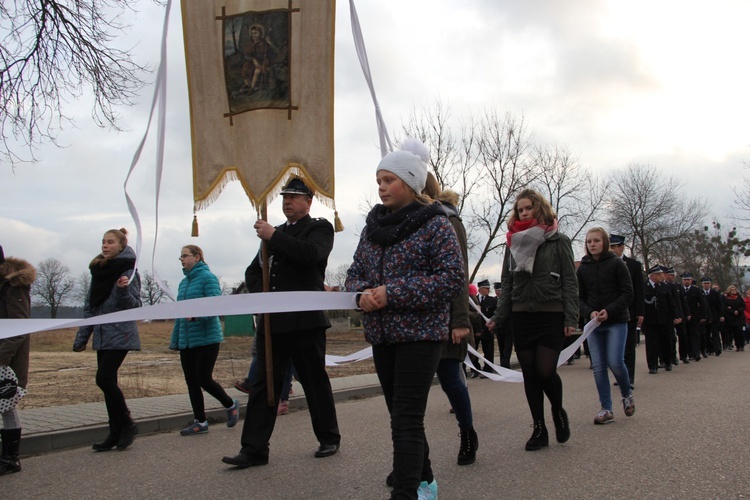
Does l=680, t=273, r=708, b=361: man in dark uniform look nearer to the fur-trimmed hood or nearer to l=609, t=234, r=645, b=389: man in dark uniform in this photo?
l=609, t=234, r=645, b=389: man in dark uniform

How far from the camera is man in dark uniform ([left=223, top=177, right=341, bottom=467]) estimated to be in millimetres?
4793

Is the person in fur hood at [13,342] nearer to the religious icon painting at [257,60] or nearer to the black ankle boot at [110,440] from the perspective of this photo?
the black ankle boot at [110,440]

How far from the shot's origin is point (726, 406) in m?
7.48

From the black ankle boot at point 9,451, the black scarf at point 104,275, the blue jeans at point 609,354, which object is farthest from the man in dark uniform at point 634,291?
the black ankle boot at point 9,451

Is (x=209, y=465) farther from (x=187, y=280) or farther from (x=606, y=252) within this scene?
(x=606, y=252)

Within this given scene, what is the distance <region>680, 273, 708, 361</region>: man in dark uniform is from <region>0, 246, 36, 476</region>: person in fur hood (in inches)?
555

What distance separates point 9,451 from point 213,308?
2.43 meters

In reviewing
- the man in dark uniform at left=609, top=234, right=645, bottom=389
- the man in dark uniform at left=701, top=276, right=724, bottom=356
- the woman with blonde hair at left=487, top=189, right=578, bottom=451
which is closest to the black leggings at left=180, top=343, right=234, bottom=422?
the woman with blonde hair at left=487, top=189, right=578, bottom=451

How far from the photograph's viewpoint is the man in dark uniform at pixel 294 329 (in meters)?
4.79

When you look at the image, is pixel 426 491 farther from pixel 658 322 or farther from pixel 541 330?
pixel 658 322

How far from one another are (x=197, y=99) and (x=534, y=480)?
355cm

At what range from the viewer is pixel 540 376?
5.17 meters

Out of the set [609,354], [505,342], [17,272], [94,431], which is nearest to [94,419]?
[94,431]

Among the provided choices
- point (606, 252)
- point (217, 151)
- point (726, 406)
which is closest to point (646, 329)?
point (726, 406)
